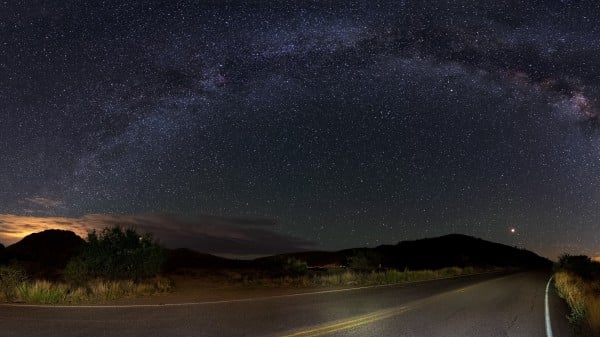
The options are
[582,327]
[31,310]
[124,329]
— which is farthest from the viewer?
[31,310]

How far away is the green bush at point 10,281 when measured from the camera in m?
18.3

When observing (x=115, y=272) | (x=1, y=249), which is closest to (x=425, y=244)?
(x=1, y=249)

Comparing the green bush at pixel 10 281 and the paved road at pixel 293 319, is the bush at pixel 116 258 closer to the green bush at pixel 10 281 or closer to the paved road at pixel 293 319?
the green bush at pixel 10 281

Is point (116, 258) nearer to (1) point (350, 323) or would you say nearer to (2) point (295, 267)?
(1) point (350, 323)

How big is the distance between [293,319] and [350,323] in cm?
154

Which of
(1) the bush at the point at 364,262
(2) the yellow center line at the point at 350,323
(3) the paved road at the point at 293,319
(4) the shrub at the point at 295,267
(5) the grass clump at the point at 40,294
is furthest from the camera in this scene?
(1) the bush at the point at 364,262

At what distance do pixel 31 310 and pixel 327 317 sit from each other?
8713 mm

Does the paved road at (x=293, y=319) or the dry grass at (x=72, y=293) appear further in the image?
the dry grass at (x=72, y=293)

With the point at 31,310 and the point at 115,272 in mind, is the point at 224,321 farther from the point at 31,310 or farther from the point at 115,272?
the point at 115,272

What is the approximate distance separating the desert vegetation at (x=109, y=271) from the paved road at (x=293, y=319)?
3.96m

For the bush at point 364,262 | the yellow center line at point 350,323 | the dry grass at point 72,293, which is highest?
the bush at point 364,262

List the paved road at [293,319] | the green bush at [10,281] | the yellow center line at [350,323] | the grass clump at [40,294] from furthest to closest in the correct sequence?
1. the green bush at [10,281]
2. the grass clump at [40,294]
3. the paved road at [293,319]
4. the yellow center line at [350,323]

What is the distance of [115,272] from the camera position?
24.3 m

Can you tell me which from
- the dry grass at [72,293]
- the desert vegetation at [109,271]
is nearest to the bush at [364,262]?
the desert vegetation at [109,271]
